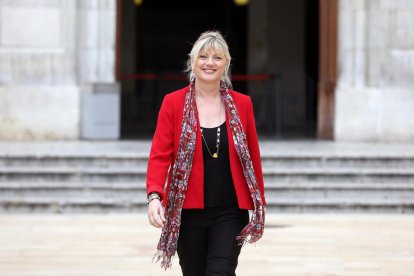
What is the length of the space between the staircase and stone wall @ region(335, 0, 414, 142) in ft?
8.53

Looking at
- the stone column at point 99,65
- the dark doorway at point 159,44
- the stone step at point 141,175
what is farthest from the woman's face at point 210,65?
the dark doorway at point 159,44

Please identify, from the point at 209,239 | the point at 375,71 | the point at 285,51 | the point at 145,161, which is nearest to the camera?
the point at 209,239

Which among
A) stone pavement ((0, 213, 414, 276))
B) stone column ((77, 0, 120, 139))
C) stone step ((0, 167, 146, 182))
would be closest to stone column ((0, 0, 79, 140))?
stone column ((77, 0, 120, 139))

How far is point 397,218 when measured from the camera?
11.4 m

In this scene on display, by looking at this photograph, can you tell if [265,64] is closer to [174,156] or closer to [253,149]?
[253,149]

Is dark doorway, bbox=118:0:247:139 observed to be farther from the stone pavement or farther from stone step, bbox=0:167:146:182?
the stone pavement

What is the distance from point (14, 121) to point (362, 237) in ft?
24.3

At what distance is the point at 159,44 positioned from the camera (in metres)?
31.2

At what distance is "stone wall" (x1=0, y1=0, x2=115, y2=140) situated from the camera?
1570cm

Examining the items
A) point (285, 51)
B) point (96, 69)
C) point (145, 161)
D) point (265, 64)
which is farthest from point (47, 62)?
point (285, 51)

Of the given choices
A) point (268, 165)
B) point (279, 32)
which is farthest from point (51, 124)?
point (279, 32)

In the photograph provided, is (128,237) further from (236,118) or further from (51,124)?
(51,124)

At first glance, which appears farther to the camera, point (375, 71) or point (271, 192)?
point (375, 71)

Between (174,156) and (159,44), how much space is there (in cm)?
2599
